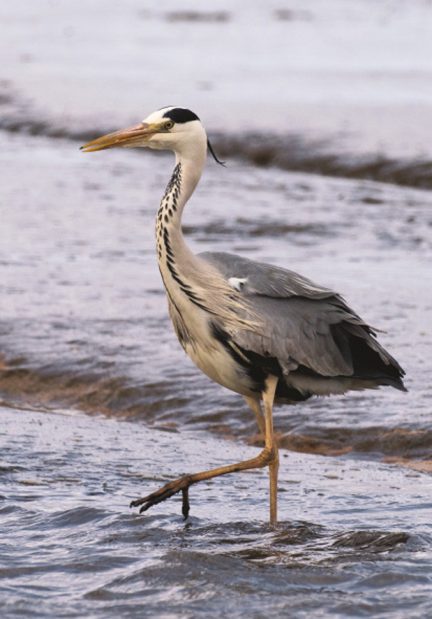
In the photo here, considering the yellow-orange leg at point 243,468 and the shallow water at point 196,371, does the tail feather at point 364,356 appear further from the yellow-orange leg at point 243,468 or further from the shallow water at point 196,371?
the shallow water at point 196,371

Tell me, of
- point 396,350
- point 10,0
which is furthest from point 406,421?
point 10,0

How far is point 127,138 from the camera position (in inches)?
253

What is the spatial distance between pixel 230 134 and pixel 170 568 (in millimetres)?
12613

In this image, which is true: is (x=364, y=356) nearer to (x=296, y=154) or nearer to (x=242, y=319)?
(x=242, y=319)

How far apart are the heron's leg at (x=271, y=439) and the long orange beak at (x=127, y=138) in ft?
4.02

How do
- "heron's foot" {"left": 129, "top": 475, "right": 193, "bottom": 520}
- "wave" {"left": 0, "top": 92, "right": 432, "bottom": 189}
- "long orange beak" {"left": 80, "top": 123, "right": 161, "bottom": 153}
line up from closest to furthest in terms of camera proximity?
"heron's foot" {"left": 129, "top": 475, "right": 193, "bottom": 520} < "long orange beak" {"left": 80, "top": 123, "right": 161, "bottom": 153} < "wave" {"left": 0, "top": 92, "right": 432, "bottom": 189}

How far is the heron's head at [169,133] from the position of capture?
6.41 m

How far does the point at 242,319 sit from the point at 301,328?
0.31 meters

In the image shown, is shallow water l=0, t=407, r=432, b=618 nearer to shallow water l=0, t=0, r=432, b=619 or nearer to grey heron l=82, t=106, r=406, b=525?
shallow water l=0, t=0, r=432, b=619

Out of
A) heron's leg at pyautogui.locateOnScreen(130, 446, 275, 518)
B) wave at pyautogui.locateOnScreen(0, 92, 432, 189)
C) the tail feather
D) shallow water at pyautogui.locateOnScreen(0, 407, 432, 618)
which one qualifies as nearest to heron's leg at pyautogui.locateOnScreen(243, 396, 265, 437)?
heron's leg at pyautogui.locateOnScreen(130, 446, 275, 518)

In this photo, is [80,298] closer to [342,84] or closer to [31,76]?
[342,84]

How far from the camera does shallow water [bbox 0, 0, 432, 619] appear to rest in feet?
19.0

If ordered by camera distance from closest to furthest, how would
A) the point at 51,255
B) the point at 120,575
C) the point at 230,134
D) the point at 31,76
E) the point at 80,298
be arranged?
the point at 120,575 → the point at 80,298 → the point at 51,255 → the point at 230,134 → the point at 31,76

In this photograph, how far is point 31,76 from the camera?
22375 millimetres
